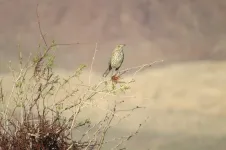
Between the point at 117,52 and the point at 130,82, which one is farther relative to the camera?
the point at 117,52

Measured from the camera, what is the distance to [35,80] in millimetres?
6902

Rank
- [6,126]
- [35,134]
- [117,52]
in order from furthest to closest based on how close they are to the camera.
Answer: [117,52], [6,126], [35,134]

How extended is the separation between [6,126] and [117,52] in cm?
354

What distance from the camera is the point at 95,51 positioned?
707 centimetres

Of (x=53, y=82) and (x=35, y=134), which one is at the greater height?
(x=53, y=82)

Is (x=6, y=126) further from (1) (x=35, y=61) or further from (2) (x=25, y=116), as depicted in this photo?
(1) (x=35, y=61)

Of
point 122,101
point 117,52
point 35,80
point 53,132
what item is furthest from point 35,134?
point 117,52

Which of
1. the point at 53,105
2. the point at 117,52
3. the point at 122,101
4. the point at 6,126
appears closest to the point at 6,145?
the point at 6,126

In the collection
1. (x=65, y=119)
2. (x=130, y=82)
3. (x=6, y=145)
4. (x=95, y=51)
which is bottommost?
(x=6, y=145)

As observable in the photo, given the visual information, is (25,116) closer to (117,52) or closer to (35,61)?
(35,61)

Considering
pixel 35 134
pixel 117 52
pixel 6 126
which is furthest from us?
pixel 117 52

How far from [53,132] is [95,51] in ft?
4.77

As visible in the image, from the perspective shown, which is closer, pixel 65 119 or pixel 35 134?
pixel 35 134

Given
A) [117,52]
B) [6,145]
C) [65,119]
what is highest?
[117,52]
